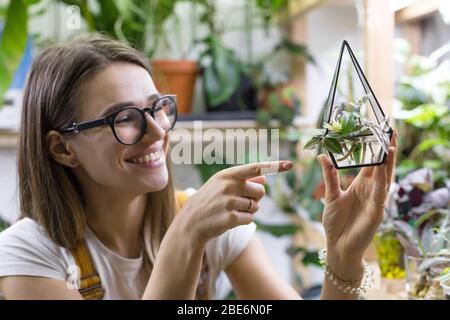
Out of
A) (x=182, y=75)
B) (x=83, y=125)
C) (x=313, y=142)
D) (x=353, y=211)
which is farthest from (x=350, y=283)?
(x=182, y=75)

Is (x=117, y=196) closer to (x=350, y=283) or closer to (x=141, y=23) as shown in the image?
(x=350, y=283)

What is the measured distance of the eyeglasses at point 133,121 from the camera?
49 centimetres

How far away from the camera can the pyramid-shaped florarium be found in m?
0.45

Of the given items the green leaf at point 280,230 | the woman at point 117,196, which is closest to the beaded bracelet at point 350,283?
the woman at point 117,196

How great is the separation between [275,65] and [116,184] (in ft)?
3.46

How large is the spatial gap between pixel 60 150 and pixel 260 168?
0.23 meters

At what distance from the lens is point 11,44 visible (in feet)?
3.00

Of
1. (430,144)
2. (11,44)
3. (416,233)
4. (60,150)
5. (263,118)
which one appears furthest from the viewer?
(263,118)

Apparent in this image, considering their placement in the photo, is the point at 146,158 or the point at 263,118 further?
the point at 263,118

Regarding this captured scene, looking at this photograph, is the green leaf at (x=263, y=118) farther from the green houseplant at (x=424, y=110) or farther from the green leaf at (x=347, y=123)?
the green leaf at (x=347, y=123)

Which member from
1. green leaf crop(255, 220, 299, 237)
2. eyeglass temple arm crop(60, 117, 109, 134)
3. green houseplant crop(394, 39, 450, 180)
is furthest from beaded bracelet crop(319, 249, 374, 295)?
green leaf crop(255, 220, 299, 237)

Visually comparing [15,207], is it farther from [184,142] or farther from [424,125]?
[424,125]

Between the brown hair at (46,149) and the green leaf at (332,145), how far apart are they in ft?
0.62

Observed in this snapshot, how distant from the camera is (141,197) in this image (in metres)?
0.64
